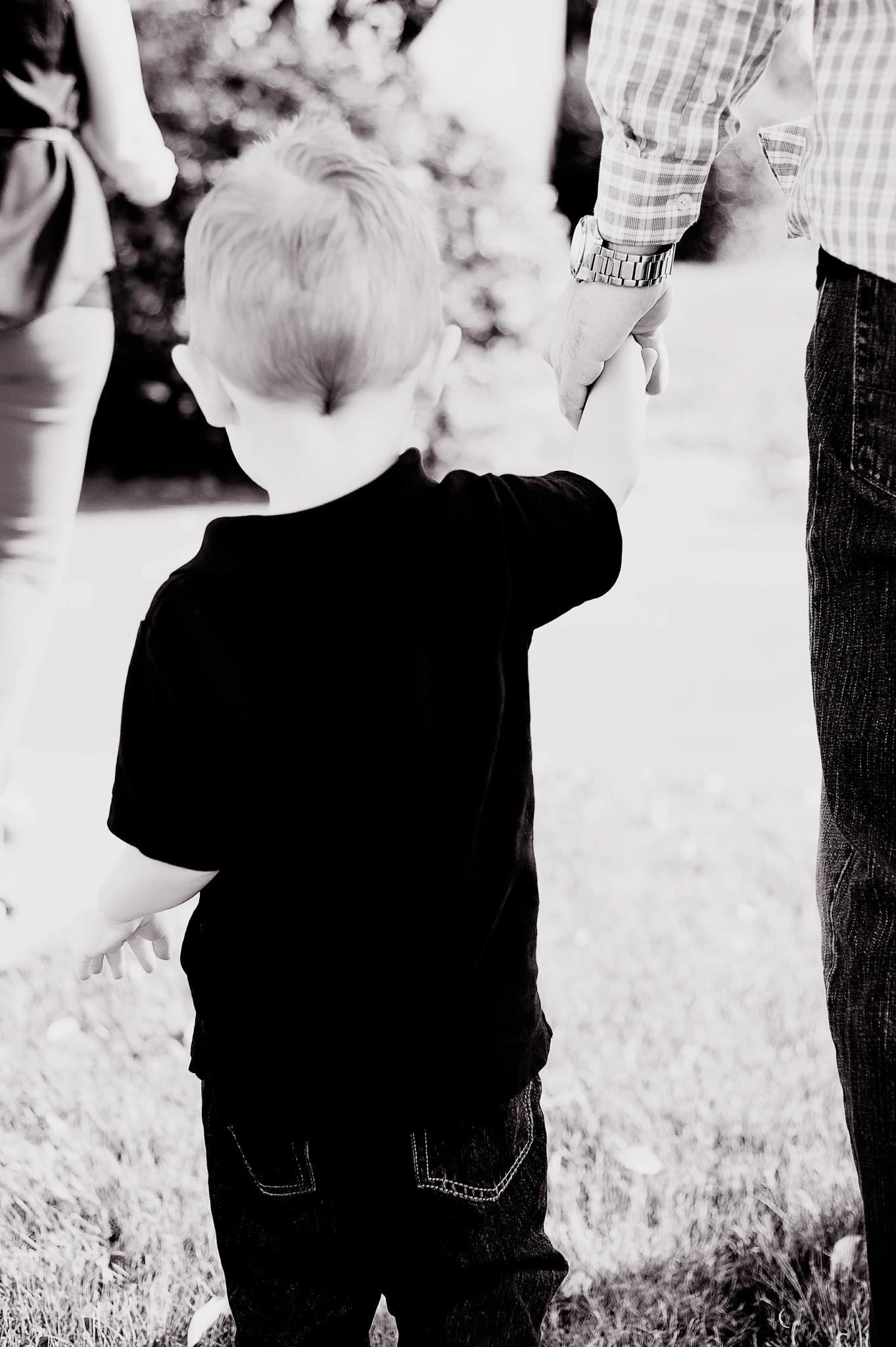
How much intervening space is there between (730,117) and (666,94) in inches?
4.5

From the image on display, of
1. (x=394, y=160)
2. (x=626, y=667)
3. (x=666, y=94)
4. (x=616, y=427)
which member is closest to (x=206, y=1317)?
(x=616, y=427)

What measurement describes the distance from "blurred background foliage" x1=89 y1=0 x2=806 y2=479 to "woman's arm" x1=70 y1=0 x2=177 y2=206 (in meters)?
3.87

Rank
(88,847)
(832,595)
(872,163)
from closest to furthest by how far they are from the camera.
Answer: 1. (872,163)
2. (832,595)
3. (88,847)

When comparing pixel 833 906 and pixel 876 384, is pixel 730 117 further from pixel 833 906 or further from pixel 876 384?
pixel 833 906

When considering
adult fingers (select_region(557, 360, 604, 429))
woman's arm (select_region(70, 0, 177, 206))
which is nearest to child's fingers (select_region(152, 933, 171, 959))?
A: adult fingers (select_region(557, 360, 604, 429))

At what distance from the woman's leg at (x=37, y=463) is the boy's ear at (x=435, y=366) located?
1590mm

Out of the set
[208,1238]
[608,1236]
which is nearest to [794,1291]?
[608,1236]

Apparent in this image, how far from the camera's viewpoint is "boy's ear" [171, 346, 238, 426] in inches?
53.6

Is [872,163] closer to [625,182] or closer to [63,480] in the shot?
[625,182]

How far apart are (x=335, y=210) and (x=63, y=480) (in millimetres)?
1803

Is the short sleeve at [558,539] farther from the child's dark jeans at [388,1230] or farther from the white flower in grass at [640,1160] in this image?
the white flower in grass at [640,1160]

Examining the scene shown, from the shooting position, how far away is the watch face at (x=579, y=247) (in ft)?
5.57

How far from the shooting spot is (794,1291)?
203cm

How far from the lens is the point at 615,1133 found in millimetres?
2367
